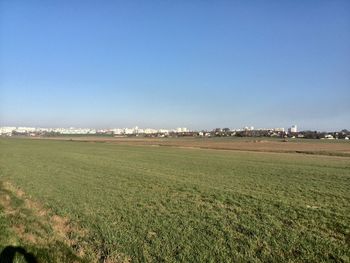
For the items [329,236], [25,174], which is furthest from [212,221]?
[25,174]

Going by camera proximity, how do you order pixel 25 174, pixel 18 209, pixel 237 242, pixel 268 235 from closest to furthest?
pixel 237 242 < pixel 268 235 < pixel 18 209 < pixel 25 174

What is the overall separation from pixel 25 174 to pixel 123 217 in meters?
16.4

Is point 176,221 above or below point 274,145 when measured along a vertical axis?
below

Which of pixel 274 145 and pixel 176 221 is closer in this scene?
pixel 176 221

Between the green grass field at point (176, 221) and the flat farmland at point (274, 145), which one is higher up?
the flat farmland at point (274, 145)

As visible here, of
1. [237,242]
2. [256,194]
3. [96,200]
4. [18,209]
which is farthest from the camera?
[256,194]

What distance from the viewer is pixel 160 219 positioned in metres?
13.1

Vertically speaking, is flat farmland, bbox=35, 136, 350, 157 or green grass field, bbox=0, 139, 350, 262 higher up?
flat farmland, bbox=35, 136, 350, 157

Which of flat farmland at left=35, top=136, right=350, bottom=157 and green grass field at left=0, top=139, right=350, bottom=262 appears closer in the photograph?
green grass field at left=0, top=139, right=350, bottom=262

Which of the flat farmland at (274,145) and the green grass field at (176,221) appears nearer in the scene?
the green grass field at (176,221)

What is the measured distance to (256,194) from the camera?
19.0m

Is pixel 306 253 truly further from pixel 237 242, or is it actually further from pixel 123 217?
pixel 123 217

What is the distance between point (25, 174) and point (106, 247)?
63.6 ft

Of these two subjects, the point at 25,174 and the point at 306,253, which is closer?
the point at 306,253
